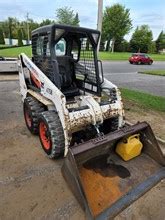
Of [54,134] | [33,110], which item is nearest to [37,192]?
[54,134]

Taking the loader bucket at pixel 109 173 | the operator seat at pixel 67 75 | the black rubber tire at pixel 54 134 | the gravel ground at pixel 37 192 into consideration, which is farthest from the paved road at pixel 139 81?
the gravel ground at pixel 37 192

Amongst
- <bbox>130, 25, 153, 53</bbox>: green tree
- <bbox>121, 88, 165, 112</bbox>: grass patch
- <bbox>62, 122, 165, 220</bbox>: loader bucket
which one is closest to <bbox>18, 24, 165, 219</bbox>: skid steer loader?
A: <bbox>62, 122, 165, 220</bbox>: loader bucket

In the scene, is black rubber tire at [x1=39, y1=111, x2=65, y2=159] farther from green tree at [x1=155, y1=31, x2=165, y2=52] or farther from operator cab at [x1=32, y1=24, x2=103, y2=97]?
green tree at [x1=155, y1=31, x2=165, y2=52]

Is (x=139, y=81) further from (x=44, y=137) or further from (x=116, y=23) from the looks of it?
(x=116, y=23)

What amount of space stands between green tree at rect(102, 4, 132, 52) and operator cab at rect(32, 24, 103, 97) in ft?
143

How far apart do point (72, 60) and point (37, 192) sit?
2772 millimetres

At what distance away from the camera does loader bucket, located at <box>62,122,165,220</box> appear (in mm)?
2592

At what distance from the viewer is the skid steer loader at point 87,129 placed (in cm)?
277

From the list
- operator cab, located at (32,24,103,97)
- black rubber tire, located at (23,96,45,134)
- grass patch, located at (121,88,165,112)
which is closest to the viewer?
operator cab, located at (32,24,103,97)

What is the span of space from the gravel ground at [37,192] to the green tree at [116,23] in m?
45.1

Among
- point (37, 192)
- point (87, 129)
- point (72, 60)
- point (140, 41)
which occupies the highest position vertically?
point (140, 41)

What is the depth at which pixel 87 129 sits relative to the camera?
151 inches

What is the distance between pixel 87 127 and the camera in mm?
3730

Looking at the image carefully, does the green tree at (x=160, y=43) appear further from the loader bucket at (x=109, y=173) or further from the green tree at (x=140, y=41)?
the loader bucket at (x=109, y=173)
